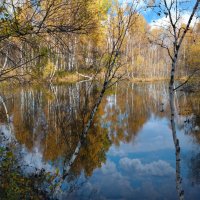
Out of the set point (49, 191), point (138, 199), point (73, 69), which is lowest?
point (138, 199)

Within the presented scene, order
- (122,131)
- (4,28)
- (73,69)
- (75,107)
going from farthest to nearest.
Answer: (73,69) → (75,107) → (122,131) → (4,28)

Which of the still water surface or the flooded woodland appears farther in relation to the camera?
the still water surface

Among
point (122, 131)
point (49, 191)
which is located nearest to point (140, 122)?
point (122, 131)

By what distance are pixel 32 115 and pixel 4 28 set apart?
13.7 meters

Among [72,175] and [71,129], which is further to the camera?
[71,129]

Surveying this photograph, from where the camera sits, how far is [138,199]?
8266 millimetres

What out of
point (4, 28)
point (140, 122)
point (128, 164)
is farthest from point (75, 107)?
point (4, 28)

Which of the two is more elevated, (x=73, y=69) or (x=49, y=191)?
(x=73, y=69)

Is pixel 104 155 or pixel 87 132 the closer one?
pixel 104 155

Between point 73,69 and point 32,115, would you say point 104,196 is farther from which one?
point 73,69

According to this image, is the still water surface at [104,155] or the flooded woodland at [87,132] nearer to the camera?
the flooded woodland at [87,132]

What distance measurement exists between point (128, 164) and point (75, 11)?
6513mm

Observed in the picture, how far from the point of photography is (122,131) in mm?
15281

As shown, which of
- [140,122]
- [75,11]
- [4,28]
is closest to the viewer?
[4,28]
